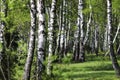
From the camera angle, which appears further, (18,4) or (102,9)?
(102,9)

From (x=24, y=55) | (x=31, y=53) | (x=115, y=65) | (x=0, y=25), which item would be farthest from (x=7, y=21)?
(x=115, y=65)

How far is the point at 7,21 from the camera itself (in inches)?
728

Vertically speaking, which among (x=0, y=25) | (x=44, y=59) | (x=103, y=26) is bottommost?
(x=103, y=26)

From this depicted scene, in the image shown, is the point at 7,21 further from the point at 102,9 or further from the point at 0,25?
the point at 102,9

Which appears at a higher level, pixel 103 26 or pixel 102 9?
pixel 102 9

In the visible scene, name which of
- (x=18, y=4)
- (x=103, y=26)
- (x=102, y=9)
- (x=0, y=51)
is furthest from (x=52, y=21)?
(x=103, y=26)

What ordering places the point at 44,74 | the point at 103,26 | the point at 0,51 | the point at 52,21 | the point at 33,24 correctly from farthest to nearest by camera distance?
the point at 103,26 < the point at 52,21 < the point at 0,51 < the point at 33,24 < the point at 44,74

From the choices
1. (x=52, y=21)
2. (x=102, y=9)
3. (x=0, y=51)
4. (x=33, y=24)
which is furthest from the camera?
(x=102, y=9)

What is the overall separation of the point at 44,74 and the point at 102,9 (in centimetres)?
3467

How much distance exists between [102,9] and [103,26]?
13723 mm

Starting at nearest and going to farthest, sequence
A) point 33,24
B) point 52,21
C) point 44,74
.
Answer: point 44,74, point 33,24, point 52,21

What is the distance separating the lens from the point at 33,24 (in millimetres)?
16141

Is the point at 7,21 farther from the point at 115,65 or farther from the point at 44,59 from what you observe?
the point at 115,65

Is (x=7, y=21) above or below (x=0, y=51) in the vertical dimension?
above
